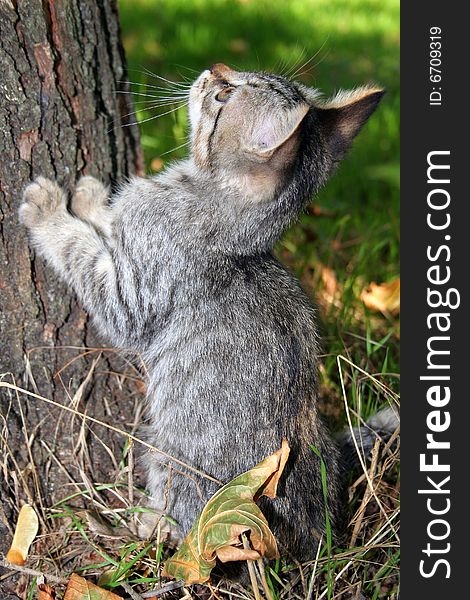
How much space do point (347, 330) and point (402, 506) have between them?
43.0 inches

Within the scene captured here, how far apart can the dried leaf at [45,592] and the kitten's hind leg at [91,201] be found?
4.01 ft

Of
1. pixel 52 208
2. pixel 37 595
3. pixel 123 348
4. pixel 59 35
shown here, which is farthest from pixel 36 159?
pixel 37 595

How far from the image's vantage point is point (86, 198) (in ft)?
9.10

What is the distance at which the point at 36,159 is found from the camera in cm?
263

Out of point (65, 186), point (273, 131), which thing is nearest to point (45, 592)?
point (65, 186)

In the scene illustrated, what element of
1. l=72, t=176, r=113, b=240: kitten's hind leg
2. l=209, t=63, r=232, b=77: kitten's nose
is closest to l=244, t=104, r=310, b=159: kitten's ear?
l=209, t=63, r=232, b=77: kitten's nose

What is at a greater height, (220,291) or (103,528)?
(220,291)

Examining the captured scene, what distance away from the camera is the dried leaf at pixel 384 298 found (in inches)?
148

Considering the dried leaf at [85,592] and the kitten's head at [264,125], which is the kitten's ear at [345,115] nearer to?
the kitten's head at [264,125]

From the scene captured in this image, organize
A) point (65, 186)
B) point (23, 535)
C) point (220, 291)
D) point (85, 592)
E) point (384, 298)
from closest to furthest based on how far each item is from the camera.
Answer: point (85, 592) → point (23, 535) → point (220, 291) → point (65, 186) → point (384, 298)

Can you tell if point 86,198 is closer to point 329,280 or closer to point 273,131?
point 273,131

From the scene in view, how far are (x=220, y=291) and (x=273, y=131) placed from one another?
1.95ft

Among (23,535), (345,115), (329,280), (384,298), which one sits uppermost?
(345,115)

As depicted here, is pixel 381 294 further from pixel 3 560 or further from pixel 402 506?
pixel 3 560
